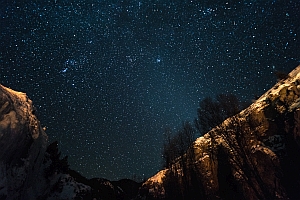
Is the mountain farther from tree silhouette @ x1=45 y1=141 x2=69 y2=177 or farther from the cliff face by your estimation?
the cliff face

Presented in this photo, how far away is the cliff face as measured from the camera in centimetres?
1830

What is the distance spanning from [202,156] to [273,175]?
995 centimetres

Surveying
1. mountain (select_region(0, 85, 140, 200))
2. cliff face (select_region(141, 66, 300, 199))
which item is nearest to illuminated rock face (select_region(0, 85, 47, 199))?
mountain (select_region(0, 85, 140, 200))

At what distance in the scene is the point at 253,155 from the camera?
20.4 m

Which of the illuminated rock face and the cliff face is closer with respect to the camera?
the illuminated rock face

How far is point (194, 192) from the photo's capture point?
27625 mm

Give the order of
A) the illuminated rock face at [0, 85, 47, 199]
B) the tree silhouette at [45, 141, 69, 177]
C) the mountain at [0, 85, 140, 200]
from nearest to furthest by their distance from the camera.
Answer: the illuminated rock face at [0, 85, 47, 199], the mountain at [0, 85, 140, 200], the tree silhouette at [45, 141, 69, 177]

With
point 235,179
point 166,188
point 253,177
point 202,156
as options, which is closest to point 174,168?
point 166,188

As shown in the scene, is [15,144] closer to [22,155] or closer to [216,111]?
[22,155]

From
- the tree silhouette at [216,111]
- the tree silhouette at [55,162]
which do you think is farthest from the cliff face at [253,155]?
the tree silhouette at [55,162]

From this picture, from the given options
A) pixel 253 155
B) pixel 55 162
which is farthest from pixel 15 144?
pixel 253 155

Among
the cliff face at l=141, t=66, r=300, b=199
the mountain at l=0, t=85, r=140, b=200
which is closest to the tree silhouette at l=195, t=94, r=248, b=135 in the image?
the cliff face at l=141, t=66, r=300, b=199

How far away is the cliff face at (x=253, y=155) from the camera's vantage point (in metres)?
18.3

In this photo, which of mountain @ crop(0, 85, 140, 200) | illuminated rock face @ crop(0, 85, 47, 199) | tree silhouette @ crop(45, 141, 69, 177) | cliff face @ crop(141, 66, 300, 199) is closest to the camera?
illuminated rock face @ crop(0, 85, 47, 199)
